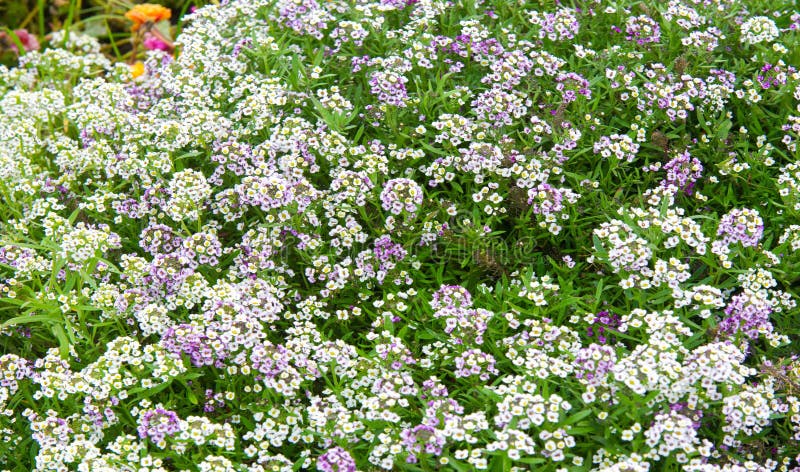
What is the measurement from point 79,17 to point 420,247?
17.3ft

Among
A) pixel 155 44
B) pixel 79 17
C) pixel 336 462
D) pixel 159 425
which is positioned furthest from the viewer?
pixel 79 17

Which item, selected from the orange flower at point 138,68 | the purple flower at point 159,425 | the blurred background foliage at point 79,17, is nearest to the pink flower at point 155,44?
the orange flower at point 138,68

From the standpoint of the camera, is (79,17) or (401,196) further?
(79,17)

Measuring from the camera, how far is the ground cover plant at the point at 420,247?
144 inches

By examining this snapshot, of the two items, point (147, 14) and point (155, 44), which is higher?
point (147, 14)

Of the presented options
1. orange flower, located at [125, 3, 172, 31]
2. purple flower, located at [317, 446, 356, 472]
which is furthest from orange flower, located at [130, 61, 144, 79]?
purple flower, located at [317, 446, 356, 472]

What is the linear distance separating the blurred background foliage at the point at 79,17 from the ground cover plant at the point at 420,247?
236 centimetres

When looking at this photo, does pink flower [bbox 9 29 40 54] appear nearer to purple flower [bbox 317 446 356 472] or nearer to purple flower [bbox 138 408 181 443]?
purple flower [bbox 138 408 181 443]

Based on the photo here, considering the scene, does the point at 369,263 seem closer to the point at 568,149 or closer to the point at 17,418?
the point at 568,149

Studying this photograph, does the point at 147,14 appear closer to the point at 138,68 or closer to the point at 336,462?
the point at 138,68

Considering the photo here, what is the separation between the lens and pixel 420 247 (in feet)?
14.9

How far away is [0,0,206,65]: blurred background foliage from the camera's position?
7.80 m

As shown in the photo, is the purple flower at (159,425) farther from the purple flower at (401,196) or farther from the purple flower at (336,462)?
the purple flower at (401,196)

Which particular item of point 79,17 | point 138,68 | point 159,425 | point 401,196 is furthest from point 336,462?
point 79,17
